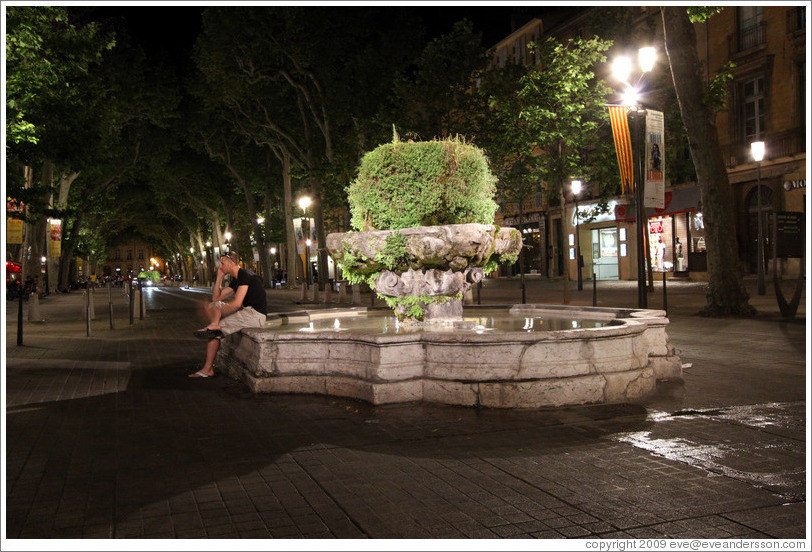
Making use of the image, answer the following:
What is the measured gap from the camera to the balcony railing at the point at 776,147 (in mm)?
28469

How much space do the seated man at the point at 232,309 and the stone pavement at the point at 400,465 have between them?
0.67m

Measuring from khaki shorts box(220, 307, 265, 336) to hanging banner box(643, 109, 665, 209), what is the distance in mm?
7480

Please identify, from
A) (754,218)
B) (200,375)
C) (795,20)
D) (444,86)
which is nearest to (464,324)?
(200,375)

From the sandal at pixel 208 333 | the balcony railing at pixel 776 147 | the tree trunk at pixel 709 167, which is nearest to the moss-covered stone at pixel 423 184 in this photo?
the sandal at pixel 208 333

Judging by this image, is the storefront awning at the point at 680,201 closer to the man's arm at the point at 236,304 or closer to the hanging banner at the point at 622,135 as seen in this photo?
the hanging banner at the point at 622,135

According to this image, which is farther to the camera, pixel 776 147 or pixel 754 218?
pixel 754 218

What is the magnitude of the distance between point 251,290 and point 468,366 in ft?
12.3

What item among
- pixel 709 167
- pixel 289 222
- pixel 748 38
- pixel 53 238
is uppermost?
pixel 748 38

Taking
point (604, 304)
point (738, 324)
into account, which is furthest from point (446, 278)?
point (604, 304)

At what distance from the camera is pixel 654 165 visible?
13188mm

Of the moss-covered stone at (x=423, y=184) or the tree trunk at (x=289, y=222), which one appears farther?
the tree trunk at (x=289, y=222)

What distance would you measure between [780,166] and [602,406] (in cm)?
2669

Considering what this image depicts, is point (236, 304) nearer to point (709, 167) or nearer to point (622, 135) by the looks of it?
point (622, 135)

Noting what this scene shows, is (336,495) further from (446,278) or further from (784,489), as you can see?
(446,278)
